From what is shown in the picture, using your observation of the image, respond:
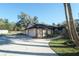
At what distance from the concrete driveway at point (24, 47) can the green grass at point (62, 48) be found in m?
0.08

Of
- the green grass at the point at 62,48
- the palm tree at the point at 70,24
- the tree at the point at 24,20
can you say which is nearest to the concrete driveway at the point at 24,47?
the green grass at the point at 62,48

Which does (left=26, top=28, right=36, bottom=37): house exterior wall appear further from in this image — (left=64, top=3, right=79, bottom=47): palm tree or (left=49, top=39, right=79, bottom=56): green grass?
(left=64, top=3, right=79, bottom=47): palm tree

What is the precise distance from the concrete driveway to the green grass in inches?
3.1

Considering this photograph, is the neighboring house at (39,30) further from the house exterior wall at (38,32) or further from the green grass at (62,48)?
the green grass at (62,48)

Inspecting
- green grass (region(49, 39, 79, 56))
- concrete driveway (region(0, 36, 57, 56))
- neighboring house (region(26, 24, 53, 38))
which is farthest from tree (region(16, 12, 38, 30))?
green grass (region(49, 39, 79, 56))

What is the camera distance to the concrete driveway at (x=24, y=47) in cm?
547

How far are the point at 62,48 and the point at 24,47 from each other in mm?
649

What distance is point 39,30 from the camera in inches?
220

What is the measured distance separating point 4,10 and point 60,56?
1217 millimetres

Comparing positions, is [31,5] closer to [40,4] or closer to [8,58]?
[40,4]

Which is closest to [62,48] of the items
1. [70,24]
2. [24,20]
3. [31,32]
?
[70,24]

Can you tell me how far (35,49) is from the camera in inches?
217

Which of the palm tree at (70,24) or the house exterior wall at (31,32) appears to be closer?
the palm tree at (70,24)

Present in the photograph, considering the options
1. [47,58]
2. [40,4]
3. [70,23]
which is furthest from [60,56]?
[40,4]
